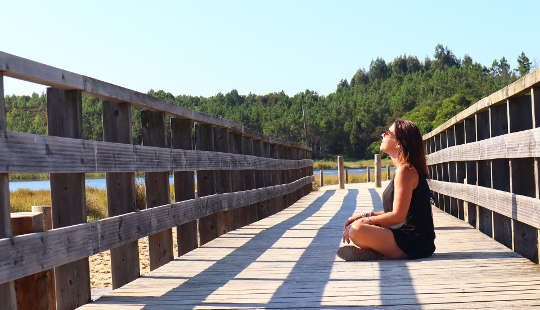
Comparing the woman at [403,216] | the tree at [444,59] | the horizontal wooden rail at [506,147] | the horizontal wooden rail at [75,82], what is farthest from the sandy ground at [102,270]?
the tree at [444,59]

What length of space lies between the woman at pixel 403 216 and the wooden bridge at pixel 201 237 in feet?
0.55

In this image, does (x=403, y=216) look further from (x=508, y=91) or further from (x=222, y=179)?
(x=222, y=179)

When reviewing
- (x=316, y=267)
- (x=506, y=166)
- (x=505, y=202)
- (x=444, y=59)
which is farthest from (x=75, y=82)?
(x=444, y=59)

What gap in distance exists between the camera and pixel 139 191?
19.6 metres

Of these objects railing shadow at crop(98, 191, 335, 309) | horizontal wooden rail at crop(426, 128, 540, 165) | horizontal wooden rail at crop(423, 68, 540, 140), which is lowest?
railing shadow at crop(98, 191, 335, 309)

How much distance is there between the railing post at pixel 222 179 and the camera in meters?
7.44

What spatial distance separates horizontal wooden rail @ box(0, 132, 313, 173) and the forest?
3930 inches

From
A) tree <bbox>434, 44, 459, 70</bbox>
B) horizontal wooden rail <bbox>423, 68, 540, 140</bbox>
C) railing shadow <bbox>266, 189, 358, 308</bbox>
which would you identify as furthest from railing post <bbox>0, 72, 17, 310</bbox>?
tree <bbox>434, 44, 459, 70</bbox>

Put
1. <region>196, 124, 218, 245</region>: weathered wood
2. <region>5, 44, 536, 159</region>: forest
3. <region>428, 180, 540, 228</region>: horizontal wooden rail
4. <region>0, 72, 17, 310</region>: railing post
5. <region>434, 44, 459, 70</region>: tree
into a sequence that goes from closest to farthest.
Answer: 1. <region>0, 72, 17, 310</region>: railing post
2. <region>428, 180, 540, 228</region>: horizontal wooden rail
3. <region>196, 124, 218, 245</region>: weathered wood
4. <region>5, 44, 536, 159</region>: forest
5. <region>434, 44, 459, 70</region>: tree

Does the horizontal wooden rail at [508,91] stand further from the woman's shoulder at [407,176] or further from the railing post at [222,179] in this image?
the railing post at [222,179]

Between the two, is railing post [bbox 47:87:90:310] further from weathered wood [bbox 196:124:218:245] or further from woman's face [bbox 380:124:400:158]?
weathered wood [bbox 196:124:218:245]

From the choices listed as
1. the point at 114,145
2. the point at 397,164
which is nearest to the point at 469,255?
the point at 397,164

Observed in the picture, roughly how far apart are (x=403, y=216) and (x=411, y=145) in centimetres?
55

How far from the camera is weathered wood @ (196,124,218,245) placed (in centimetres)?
680
